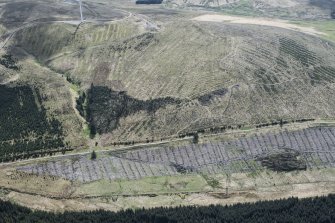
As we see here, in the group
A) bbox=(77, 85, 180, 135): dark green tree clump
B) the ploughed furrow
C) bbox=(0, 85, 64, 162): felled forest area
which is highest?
bbox=(0, 85, 64, 162): felled forest area

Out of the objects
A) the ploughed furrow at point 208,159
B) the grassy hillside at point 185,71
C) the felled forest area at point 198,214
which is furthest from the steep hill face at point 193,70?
the felled forest area at point 198,214

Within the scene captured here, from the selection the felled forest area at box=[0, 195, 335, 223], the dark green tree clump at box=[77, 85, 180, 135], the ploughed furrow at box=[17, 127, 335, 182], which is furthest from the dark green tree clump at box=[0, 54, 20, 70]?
the felled forest area at box=[0, 195, 335, 223]

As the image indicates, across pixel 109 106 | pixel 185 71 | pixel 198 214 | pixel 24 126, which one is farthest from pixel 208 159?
pixel 24 126

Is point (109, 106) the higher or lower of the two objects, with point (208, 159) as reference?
higher

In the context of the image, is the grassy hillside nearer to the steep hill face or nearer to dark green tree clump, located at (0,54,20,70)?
the steep hill face

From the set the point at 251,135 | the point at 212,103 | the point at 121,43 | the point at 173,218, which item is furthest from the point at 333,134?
the point at 121,43

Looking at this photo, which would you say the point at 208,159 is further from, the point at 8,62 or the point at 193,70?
the point at 8,62
